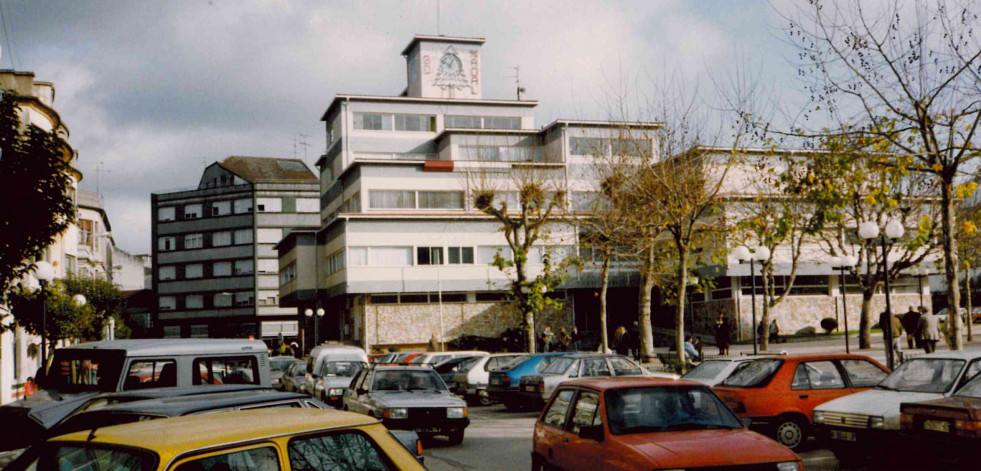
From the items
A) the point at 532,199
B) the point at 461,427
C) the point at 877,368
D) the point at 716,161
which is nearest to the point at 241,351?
the point at 461,427

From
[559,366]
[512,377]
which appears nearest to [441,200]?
[512,377]

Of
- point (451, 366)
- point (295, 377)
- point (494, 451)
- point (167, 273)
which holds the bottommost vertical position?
point (494, 451)

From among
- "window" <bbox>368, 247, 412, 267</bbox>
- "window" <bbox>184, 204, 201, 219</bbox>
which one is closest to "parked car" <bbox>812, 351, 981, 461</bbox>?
"window" <bbox>368, 247, 412, 267</bbox>

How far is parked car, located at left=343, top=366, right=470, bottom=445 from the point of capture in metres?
15.0

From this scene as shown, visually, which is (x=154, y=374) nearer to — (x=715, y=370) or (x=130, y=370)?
(x=130, y=370)

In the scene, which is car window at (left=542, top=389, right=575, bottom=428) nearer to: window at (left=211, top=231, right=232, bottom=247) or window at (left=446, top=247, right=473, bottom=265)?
window at (left=446, top=247, right=473, bottom=265)

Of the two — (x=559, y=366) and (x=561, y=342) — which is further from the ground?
(x=559, y=366)

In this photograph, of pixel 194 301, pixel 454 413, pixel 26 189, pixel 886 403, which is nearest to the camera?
pixel 886 403

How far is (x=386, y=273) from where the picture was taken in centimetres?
5375

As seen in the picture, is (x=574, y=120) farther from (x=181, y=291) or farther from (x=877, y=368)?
(x=181, y=291)

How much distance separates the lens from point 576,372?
20.4 metres

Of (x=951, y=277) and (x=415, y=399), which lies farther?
(x=415, y=399)

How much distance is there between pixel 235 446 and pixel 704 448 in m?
4.55

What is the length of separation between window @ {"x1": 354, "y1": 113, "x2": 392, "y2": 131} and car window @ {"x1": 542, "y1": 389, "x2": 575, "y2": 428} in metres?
54.0
